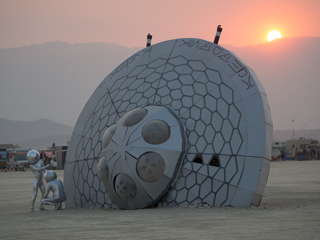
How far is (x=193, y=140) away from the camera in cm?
1507

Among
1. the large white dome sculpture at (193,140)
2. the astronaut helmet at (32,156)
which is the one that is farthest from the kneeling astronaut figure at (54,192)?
the large white dome sculpture at (193,140)

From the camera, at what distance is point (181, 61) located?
16.8m

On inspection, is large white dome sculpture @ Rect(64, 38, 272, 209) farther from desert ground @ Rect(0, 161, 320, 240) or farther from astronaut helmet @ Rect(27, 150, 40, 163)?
astronaut helmet @ Rect(27, 150, 40, 163)

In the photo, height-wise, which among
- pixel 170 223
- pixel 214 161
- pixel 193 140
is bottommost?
pixel 170 223

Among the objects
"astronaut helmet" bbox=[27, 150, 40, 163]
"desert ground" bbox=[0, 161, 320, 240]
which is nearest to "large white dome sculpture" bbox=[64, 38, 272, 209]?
"desert ground" bbox=[0, 161, 320, 240]

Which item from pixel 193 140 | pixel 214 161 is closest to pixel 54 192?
pixel 193 140

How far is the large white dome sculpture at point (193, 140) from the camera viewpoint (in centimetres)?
1451

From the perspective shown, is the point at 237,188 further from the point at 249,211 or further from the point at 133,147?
the point at 133,147

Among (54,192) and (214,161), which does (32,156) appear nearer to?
(54,192)

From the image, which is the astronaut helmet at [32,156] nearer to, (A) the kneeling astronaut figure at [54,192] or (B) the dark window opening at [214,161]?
(A) the kneeling astronaut figure at [54,192]

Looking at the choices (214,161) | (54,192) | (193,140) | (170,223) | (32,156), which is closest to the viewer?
(170,223)

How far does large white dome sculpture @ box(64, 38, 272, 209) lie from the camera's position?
14508mm

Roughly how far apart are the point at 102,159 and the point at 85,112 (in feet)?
11.8

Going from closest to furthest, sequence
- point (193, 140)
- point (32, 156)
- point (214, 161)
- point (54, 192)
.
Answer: point (214, 161) → point (193, 140) → point (54, 192) → point (32, 156)
